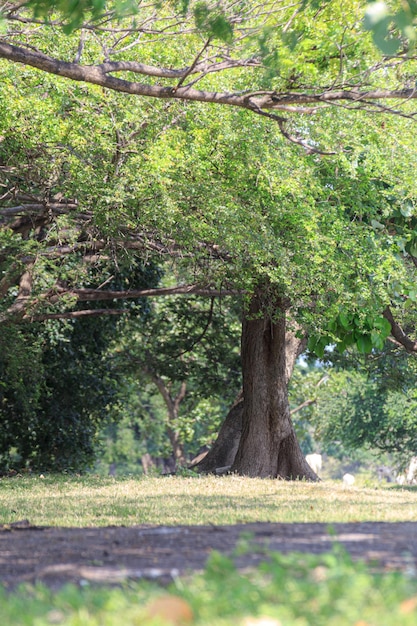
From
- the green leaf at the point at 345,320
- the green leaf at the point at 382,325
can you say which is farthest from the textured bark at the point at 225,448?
the green leaf at the point at 345,320

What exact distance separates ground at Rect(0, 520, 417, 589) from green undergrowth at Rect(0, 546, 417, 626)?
36 cm

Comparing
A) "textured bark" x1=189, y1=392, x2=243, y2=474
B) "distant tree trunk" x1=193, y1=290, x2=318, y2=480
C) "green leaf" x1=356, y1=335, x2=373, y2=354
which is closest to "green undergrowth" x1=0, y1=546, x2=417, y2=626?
"green leaf" x1=356, y1=335, x2=373, y2=354

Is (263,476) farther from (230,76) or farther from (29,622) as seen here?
(29,622)

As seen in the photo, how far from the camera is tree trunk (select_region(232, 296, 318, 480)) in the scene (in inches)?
646

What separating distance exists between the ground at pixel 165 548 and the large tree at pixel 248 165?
522cm

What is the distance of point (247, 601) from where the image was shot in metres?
3.41

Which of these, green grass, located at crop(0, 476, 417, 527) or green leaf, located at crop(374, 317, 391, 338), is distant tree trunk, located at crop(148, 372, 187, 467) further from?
green leaf, located at crop(374, 317, 391, 338)

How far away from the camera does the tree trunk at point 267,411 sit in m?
16.4

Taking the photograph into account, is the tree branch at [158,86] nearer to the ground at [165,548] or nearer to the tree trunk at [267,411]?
the ground at [165,548]

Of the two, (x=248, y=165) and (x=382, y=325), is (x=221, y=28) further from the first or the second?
(x=382, y=325)

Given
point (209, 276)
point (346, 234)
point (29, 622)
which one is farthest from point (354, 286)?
point (29, 622)

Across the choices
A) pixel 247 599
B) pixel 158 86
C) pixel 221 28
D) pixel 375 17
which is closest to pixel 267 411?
pixel 158 86

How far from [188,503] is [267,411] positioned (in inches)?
265

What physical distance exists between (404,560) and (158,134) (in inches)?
322
